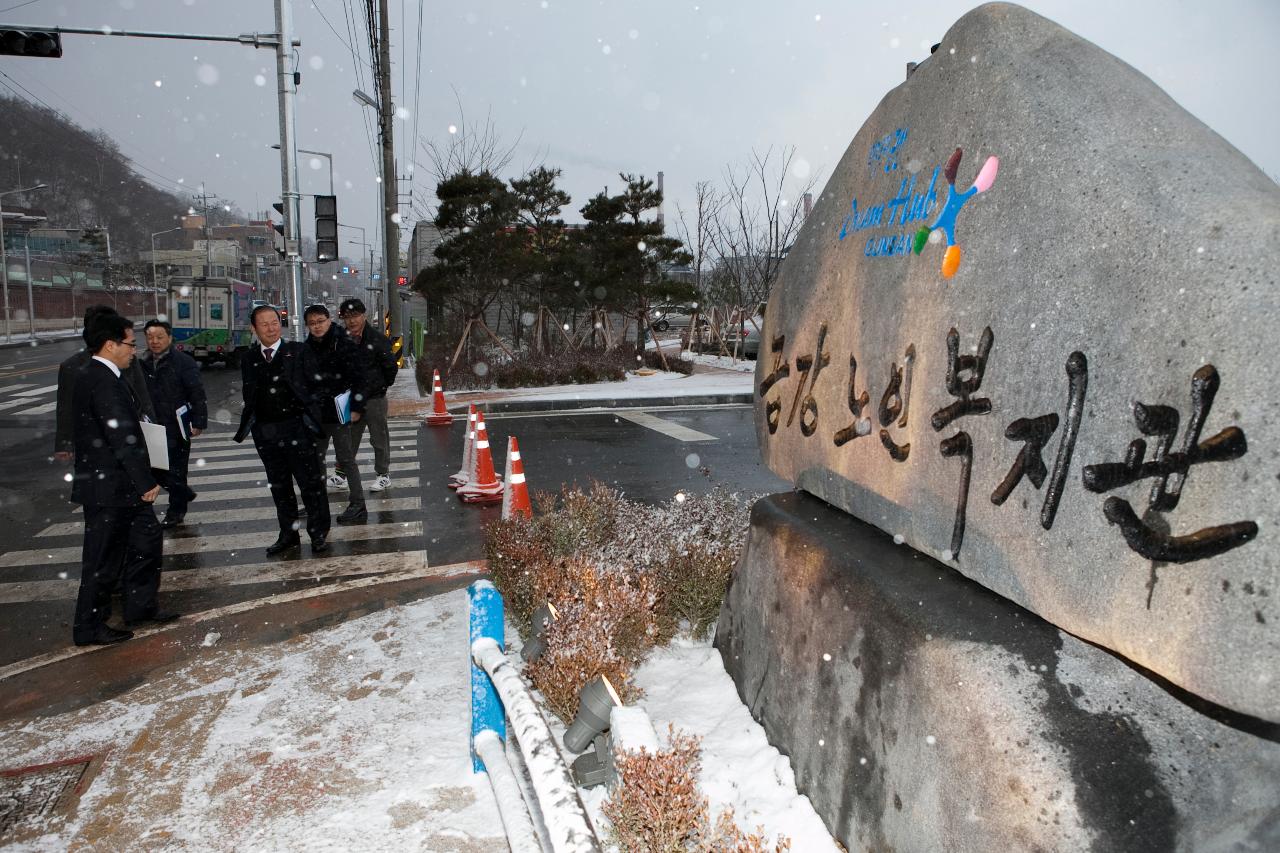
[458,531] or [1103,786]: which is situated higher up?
[1103,786]

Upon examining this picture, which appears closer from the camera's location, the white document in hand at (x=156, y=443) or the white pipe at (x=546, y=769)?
the white pipe at (x=546, y=769)

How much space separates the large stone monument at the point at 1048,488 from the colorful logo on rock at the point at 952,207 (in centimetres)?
1

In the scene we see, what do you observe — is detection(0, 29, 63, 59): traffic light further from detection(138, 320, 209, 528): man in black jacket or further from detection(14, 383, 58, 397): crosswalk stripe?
detection(14, 383, 58, 397): crosswalk stripe

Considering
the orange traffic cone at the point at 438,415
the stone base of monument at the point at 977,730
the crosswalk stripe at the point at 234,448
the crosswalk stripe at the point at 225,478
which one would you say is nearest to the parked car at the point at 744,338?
the orange traffic cone at the point at 438,415

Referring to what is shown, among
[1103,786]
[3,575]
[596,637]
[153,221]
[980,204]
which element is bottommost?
[3,575]

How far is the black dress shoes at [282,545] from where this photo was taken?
6551mm

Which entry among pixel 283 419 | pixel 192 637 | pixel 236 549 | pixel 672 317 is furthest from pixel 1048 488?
pixel 672 317

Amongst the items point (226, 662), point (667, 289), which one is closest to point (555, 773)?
point (226, 662)

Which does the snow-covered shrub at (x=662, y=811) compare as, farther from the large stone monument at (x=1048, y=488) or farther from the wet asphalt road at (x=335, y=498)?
the wet asphalt road at (x=335, y=498)

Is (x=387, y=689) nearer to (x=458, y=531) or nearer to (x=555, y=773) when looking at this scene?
(x=555, y=773)

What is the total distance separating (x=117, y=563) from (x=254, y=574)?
1.24 metres

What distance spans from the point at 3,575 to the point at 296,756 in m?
4.27

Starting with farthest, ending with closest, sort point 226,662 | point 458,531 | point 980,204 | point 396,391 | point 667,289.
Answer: point 667,289 → point 396,391 → point 458,531 → point 226,662 → point 980,204

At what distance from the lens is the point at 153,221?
102062 millimetres
